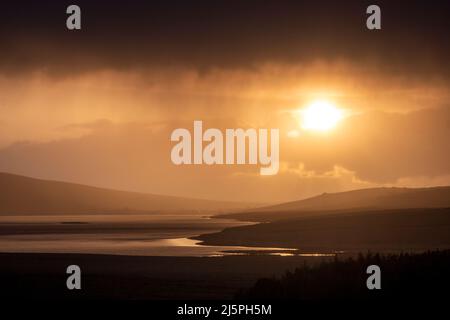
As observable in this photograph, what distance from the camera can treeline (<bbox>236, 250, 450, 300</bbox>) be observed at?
77.6 feet

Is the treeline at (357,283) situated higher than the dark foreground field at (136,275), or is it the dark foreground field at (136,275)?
the treeline at (357,283)

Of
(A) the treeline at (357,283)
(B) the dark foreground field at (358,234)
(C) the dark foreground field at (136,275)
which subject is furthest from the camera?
(B) the dark foreground field at (358,234)

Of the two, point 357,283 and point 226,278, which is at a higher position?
point 357,283

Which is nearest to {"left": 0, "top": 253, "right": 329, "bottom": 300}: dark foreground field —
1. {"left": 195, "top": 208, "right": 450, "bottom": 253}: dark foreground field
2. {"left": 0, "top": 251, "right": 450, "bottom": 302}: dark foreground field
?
{"left": 0, "top": 251, "right": 450, "bottom": 302}: dark foreground field

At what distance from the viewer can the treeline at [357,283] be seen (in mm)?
23656

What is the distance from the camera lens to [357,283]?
2512cm

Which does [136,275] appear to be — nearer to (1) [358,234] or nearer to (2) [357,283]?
(2) [357,283]

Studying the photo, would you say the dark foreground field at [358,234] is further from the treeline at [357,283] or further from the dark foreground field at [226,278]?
the treeline at [357,283]

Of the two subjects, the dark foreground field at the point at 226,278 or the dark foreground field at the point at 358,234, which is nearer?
the dark foreground field at the point at 226,278

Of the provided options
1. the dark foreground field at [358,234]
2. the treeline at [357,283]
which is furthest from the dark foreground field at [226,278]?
the dark foreground field at [358,234]

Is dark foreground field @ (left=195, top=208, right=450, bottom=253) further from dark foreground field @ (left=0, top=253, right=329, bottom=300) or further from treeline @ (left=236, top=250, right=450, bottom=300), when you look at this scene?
treeline @ (left=236, top=250, right=450, bottom=300)

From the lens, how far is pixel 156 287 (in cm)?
3055

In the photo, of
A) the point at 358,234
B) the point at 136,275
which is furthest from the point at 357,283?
the point at 358,234
